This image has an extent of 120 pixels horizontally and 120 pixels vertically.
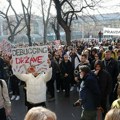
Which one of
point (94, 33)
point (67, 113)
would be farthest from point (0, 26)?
point (67, 113)

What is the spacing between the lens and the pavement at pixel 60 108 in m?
8.84

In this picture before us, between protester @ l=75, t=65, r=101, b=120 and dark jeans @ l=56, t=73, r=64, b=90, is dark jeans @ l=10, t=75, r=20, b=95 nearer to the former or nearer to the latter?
dark jeans @ l=56, t=73, r=64, b=90

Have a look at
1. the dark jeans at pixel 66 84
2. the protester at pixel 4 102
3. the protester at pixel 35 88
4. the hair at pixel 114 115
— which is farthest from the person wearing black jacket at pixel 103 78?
the hair at pixel 114 115

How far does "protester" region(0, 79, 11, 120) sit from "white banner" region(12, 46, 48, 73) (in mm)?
1613

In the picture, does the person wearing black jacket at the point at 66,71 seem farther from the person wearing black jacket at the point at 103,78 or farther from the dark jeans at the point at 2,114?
the dark jeans at the point at 2,114

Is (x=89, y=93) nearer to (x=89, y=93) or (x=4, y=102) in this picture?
(x=89, y=93)

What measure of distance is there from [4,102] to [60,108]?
4029mm

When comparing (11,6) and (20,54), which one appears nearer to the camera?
(20,54)

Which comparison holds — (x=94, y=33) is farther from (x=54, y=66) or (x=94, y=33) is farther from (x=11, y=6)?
(x=54, y=66)

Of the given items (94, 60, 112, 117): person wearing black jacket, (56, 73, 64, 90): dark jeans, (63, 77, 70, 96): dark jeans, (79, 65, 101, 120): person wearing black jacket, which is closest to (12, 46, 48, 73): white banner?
(94, 60, 112, 117): person wearing black jacket

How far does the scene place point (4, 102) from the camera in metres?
5.91

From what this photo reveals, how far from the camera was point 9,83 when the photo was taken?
12.2 m

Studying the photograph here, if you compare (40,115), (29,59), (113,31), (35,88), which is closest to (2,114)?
(35,88)

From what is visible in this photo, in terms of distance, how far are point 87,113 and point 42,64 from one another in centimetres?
190
